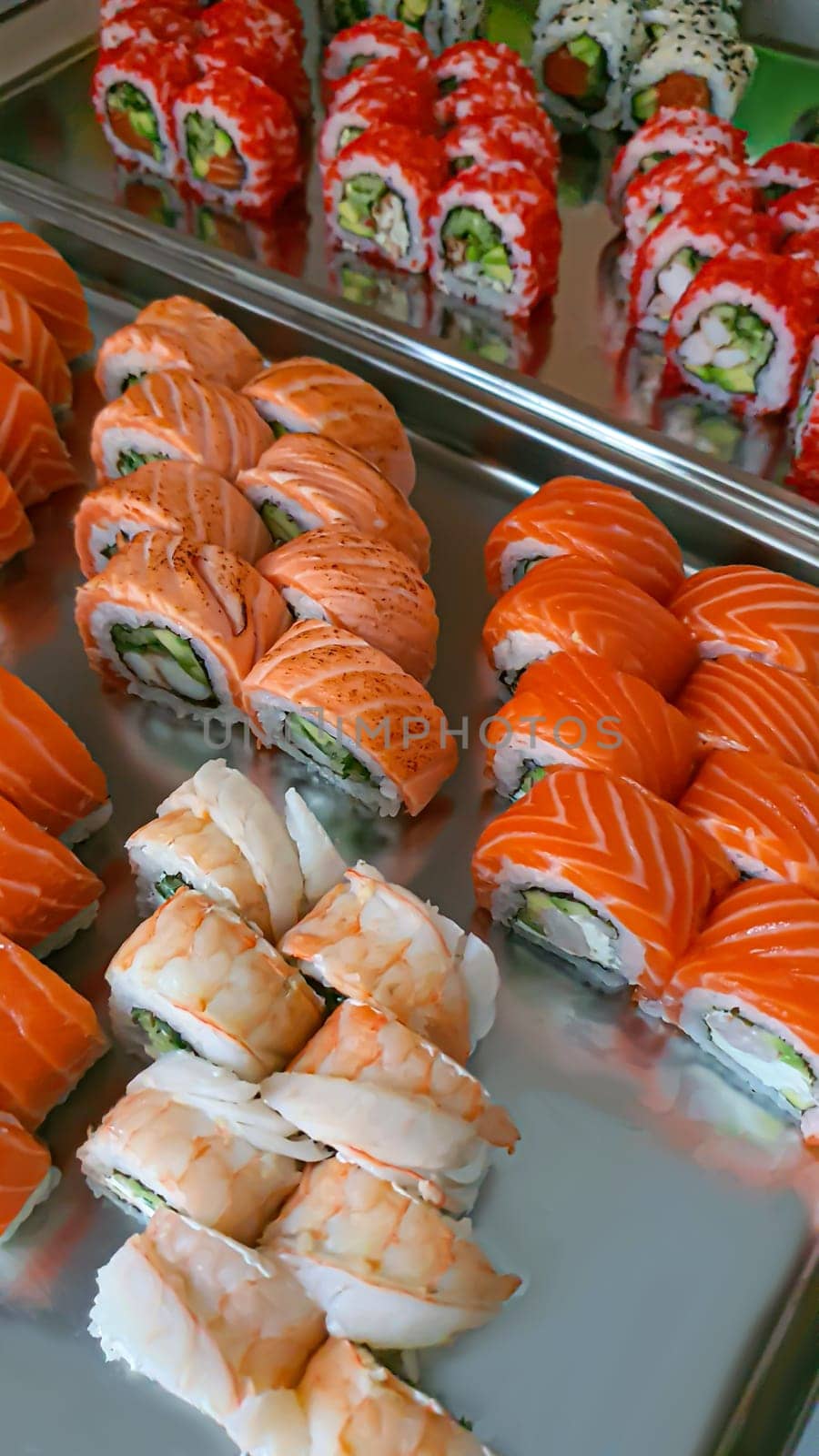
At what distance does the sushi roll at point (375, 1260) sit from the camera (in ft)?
4.01

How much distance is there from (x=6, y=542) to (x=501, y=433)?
891 millimetres

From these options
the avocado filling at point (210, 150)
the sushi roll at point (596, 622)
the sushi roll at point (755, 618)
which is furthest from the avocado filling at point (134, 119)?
the sushi roll at point (755, 618)

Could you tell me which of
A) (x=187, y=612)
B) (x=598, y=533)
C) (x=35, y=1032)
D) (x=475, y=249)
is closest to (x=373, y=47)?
(x=475, y=249)

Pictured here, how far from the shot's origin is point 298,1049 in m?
1.40

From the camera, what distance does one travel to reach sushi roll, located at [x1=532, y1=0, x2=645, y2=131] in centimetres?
261

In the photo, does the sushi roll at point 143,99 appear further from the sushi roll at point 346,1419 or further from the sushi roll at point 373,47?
the sushi roll at point 346,1419

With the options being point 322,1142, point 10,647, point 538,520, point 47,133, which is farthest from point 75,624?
point 47,133

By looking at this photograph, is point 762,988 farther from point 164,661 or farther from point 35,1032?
point 164,661

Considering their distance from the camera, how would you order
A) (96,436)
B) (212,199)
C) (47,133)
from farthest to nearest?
1. (47,133)
2. (212,199)
3. (96,436)

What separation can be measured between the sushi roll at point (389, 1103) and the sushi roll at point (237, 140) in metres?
1.92

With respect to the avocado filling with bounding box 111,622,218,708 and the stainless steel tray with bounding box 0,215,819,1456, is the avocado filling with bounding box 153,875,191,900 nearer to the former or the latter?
the stainless steel tray with bounding box 0,215,819,1456

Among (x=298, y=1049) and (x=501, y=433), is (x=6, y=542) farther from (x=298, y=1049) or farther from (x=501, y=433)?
(x=298, y=1049)

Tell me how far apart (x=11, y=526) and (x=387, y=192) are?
1.04 m

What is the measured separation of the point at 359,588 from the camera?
1.68 meters
